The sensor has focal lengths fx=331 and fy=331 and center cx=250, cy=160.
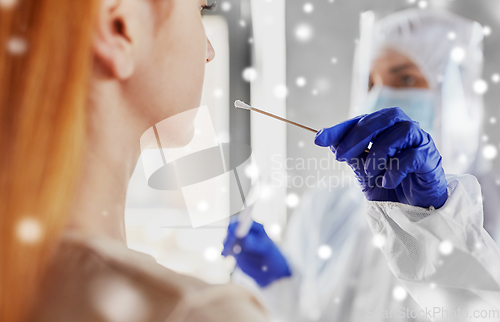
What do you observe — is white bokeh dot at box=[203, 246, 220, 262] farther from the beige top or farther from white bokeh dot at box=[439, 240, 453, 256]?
the beige top

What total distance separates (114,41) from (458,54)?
1.28 meters

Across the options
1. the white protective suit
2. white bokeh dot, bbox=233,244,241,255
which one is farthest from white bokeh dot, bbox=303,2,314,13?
white bokeh dot, bbox=233,244,241,255

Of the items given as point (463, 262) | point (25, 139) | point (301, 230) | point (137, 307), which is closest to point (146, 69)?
point (25, 139)

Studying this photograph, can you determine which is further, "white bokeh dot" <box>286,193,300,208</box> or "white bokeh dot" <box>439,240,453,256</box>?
"white bokeh dot" <box>286,193,300,208</box>

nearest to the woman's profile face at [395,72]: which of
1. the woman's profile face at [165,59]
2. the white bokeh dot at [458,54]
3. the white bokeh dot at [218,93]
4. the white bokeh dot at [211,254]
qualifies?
the white bokeh dot at [458,54]

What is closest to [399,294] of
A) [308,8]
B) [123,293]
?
[123,293]

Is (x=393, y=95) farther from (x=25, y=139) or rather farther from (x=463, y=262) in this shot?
(x=25, y=139)

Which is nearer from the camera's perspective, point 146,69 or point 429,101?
point 146,69

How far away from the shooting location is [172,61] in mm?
401

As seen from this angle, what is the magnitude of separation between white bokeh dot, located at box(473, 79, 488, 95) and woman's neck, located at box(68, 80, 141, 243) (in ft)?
4.42

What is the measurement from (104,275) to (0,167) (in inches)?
5.5

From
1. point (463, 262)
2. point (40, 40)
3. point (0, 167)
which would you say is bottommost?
point (463, 262)

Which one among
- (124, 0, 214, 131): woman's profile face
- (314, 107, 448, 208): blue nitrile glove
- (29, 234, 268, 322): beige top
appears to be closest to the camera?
(29, 234, 268, 322): beige top

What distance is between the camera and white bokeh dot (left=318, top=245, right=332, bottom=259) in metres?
1.20
